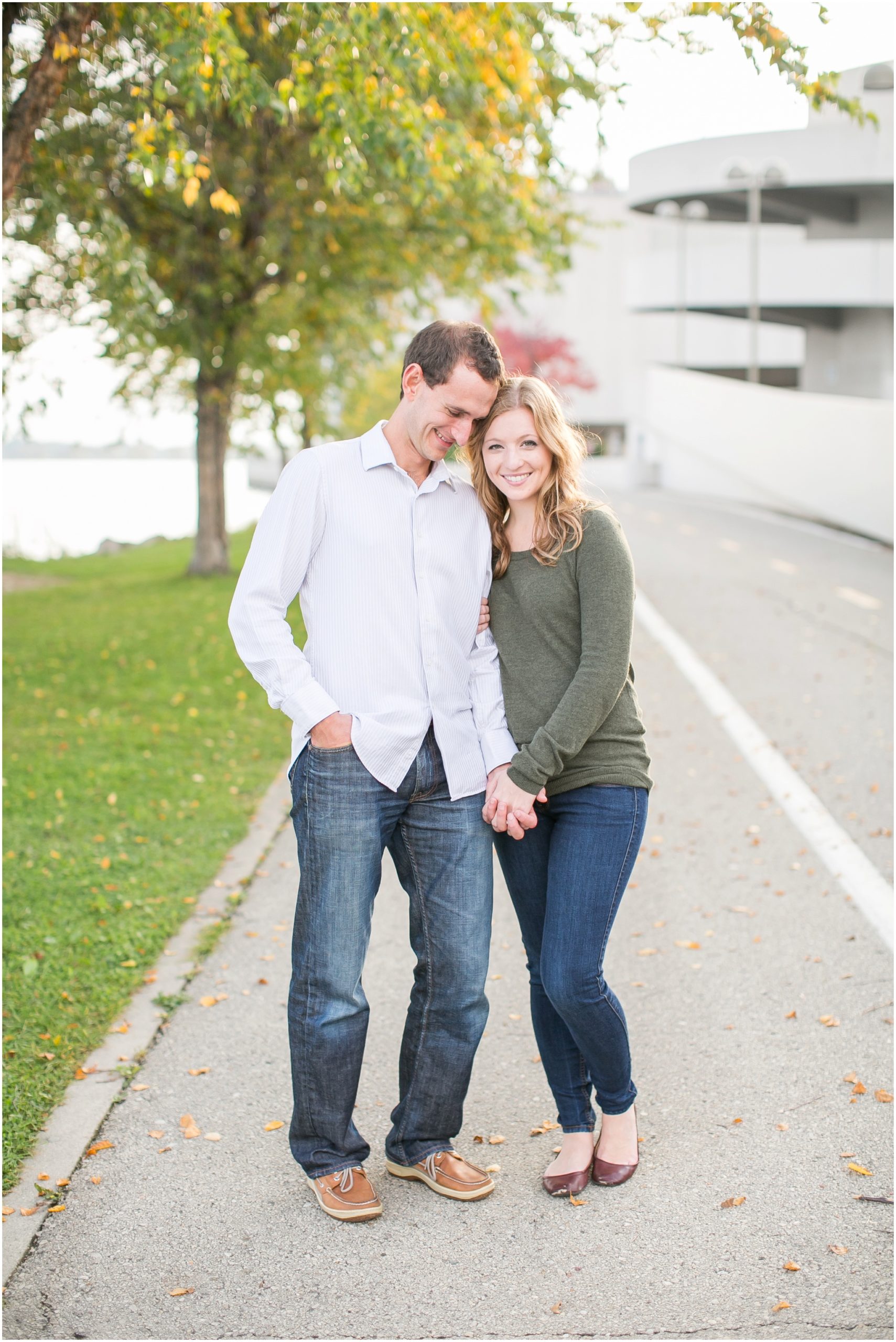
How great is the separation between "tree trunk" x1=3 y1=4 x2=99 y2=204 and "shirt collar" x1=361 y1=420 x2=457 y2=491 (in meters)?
3.87

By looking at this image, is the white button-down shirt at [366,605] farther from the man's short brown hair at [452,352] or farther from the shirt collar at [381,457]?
the man's short brown hair at [452,352]

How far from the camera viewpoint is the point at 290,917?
548cm

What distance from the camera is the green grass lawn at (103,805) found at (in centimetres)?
452

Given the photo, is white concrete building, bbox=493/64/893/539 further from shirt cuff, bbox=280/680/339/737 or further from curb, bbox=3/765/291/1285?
shirt cuff, bbox=280/680/339/737

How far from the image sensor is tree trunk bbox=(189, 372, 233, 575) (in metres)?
17.3

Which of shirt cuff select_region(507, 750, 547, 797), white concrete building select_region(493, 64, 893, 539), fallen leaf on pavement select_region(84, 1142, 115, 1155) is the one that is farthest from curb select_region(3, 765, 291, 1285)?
white concrete building select_region(493, 64, 893, 539)

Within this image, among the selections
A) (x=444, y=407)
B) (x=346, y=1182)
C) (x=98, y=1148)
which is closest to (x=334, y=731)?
(x=444, y=407)

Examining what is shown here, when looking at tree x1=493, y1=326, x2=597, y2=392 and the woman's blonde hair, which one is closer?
the woman's blonde hair

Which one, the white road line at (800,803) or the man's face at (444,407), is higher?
the man's face at (444,407)

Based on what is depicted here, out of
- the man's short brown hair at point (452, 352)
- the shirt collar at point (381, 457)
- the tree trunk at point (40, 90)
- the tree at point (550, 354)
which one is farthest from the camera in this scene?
the tree at point (550, 354)

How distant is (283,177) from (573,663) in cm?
1108

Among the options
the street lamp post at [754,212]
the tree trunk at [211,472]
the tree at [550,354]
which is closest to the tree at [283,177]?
the tree trunk at [211,472]

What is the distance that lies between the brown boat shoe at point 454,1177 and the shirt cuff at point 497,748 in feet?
3.65

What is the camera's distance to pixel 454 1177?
3400mm
